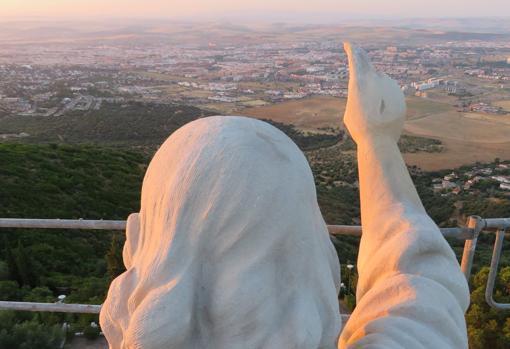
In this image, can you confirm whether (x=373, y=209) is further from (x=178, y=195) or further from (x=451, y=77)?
(x=451, y=77)

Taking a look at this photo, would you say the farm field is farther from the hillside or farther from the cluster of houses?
the hillside

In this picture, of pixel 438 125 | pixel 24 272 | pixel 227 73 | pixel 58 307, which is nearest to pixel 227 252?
pixel 58 307

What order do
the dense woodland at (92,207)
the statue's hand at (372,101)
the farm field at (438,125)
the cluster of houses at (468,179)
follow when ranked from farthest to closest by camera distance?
the farm field at (438,125)
the cluster of houses at (468,179)
the dense woodland at (92,207)
the statue's hand at (372,101)

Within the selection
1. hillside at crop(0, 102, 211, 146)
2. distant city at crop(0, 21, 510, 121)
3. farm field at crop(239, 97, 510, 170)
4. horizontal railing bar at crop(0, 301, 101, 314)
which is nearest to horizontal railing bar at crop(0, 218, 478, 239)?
horizontal railing bar at crop(0, 301, 101, 314)

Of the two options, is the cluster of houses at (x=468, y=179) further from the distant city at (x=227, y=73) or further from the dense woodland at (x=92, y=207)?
the distant city at (x=227, y=73)

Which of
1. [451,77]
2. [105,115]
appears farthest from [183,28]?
[451,77]

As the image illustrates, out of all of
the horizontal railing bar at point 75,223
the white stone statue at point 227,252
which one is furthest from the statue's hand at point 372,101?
the horizontal railing bar at point 75,223

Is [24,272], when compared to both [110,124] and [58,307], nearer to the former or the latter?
[58,307]
